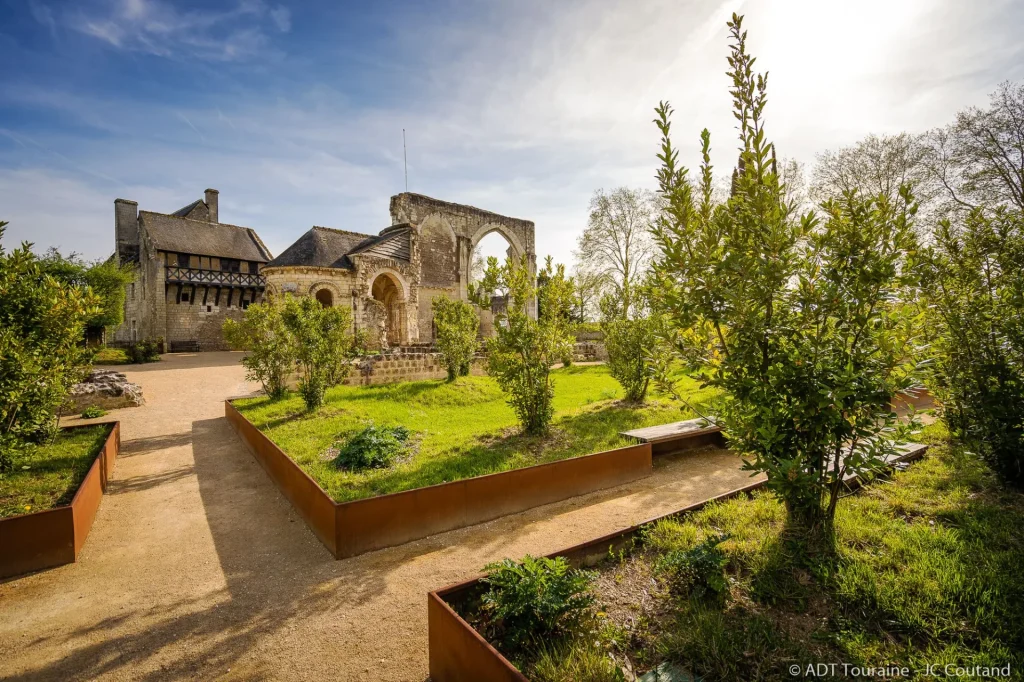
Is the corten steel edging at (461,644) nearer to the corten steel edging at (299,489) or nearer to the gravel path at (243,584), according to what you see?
the gravel path at (243,584)

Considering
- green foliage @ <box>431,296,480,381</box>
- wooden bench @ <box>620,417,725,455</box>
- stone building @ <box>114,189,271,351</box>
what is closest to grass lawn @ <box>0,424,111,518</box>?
wooden bench @ <box>620,417,725,455</box>

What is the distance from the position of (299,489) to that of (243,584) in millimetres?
1381

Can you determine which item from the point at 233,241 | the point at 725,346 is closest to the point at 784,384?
the point at 725,346

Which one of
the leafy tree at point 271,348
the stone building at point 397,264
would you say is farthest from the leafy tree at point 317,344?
the stone building at point 397,264

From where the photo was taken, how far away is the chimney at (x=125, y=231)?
25.9m

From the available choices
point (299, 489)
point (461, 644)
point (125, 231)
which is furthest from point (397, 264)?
point (461, 644)

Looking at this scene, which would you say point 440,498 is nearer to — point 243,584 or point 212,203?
point 243,584

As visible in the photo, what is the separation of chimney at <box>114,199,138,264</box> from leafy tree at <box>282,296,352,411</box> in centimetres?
2266

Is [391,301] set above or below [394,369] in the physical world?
above

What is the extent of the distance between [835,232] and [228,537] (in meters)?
5.93

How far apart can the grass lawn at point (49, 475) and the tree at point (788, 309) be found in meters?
6.48

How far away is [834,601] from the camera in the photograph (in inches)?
111

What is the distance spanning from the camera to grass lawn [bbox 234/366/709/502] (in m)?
5.83

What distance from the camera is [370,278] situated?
69.4ft
